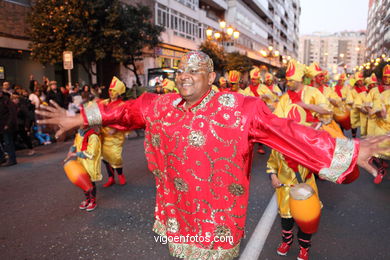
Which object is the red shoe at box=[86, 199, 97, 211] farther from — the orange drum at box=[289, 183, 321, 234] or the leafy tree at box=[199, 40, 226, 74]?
the leafy tree at box=[199, 40, 226, 74]

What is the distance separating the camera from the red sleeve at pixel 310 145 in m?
1.79

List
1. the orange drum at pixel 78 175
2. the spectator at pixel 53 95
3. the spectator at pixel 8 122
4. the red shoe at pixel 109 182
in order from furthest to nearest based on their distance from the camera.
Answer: the spectator at pixel 53 95 → the spectator at pixel 8 122 → the red shoe at pixel 109 182 → the orange drum at pixel 78 175

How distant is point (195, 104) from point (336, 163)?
0.93 m

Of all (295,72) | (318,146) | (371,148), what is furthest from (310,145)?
(295,72)

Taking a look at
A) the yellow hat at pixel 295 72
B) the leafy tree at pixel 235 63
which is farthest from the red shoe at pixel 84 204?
the leafy tree at pixel 235 63

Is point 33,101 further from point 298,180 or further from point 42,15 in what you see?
point 298,180

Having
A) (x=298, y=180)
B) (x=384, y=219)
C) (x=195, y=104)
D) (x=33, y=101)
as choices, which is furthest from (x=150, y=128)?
(x=33, y=101)

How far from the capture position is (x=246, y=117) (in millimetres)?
1987

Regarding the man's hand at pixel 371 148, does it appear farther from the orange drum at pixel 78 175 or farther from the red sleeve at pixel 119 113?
the orange drum at pixel 78 175

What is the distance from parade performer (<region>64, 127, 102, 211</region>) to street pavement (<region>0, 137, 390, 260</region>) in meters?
0.21

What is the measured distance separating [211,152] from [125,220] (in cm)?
288

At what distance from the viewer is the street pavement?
11.9 ft

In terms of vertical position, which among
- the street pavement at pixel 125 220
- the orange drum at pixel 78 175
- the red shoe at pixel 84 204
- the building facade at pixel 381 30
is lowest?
the street pavement at pixel 125 220

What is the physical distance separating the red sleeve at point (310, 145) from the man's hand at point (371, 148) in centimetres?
3
